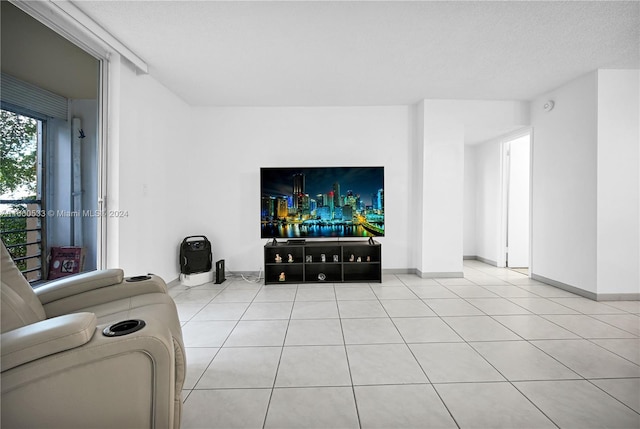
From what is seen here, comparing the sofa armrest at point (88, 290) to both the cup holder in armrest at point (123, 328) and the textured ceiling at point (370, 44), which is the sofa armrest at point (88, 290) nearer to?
the cup holder in armrest at point (123, 328)

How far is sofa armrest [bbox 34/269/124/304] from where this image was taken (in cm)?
166

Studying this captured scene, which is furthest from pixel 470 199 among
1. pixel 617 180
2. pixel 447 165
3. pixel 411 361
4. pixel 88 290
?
pixel 88 290

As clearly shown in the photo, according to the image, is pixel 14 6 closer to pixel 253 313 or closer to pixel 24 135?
pixel 24 135

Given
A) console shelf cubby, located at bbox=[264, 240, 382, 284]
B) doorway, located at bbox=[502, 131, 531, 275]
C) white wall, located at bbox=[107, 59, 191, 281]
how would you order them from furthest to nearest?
1. doorway, located at bbox=[502, 131, 531, 275]
2. console shelf cubby, located at bbox=[264, 240, 382, 284]
3. white wall, located at bbox=[107, 59, 191, 281]

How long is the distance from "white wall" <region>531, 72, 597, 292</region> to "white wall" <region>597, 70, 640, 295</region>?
0.26 ft

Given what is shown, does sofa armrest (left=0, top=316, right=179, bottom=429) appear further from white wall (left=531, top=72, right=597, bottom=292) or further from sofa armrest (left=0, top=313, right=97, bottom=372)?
white wall (left=531, top=72, right=597, bottom=292)

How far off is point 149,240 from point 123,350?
2.69 m

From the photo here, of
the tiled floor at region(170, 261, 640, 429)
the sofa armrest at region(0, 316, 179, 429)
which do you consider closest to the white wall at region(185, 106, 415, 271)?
the tiled floor at region(170, 261, 640, 429)

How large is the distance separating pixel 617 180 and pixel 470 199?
2.54 m

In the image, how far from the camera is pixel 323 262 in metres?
4.14

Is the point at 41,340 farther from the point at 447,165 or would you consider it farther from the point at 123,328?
the point at 447,165

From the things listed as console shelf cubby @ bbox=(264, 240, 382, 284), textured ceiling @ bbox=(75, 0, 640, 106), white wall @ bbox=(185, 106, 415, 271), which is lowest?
console shelf cubby @ bbox=(264, 240, 382, 284)

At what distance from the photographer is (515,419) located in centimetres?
147

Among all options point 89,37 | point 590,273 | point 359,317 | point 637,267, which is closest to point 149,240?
point 89,37
